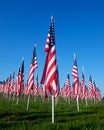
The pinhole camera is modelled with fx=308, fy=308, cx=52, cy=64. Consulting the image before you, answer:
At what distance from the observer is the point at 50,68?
737 inches

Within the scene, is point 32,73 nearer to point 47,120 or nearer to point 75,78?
point 75,78

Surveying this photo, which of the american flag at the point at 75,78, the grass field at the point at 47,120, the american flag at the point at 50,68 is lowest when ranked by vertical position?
the grass field at the point at 47,120

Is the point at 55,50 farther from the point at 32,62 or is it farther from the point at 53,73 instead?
the point at 32,62

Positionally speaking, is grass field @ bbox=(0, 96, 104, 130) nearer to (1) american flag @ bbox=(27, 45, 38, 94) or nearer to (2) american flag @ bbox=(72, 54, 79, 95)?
(2) american flag @ bbox=(72, 54, 79, 95)

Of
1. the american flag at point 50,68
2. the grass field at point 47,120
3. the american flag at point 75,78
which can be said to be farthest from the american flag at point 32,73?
the american flag at point 50,68

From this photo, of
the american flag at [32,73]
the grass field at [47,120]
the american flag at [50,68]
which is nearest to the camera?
the grass field at [47,120]

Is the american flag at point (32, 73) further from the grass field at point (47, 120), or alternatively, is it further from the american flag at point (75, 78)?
the american flag at point (75, 78)

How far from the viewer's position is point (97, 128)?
14000 millimetres

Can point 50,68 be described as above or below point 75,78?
below

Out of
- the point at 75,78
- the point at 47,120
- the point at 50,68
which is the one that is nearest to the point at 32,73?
the point at 75,78

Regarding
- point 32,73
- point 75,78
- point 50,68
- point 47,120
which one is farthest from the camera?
point 75,78

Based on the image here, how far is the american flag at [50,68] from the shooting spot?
18.5m

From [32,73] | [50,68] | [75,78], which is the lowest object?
[50,68]

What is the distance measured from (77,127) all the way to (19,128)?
8.94 ft
